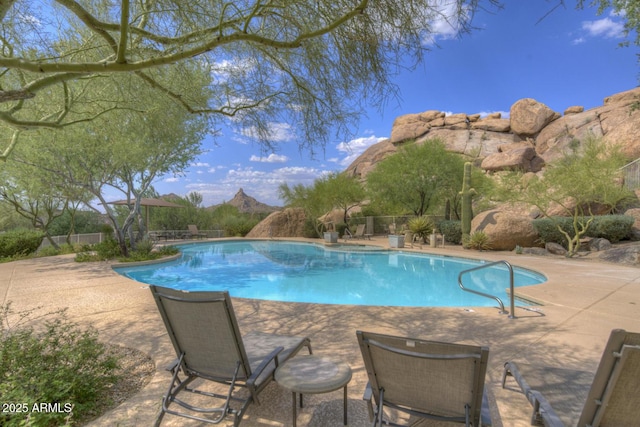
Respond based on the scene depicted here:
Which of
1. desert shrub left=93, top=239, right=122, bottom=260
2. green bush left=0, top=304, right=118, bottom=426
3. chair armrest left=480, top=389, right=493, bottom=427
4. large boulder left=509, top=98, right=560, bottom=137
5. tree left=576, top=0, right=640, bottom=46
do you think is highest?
large boulder left=509, top=98, right=560, bottom=137

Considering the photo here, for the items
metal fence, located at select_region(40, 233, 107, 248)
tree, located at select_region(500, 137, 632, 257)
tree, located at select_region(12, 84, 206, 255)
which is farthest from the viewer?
metal fence, located at select_region(40, 233, 107, 248)

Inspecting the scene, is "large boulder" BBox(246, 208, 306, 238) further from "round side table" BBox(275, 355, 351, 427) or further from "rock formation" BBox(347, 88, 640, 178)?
"round side table" BBox(275, 355, 351, 427)

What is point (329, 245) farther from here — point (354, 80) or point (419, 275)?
point (354, 80)

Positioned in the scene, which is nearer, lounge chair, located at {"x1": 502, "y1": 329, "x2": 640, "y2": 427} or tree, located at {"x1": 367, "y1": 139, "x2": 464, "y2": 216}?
lounge chair, located at {"x1": 502, "y1": 329, "x2": 640, "y2": 427}

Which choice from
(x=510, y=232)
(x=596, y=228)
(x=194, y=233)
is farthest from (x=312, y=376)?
(x=194, y=233)

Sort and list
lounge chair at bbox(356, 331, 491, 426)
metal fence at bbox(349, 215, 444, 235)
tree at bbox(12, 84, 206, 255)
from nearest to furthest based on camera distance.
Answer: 1. lounge chair at bbox(356, 331, 491, 426)
2. tree at bbox(12, 84, 206, 255)
3. metal fence at bbox(349, 215, 444, 235)

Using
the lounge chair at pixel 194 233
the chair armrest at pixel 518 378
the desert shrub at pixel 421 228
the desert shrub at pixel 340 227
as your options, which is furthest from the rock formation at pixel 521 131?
the chair armrest at pixel 518 378

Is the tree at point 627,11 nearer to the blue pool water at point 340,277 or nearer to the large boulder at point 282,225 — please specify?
the blue pool water at point 340,277

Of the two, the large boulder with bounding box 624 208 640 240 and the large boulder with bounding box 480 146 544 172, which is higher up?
the large boulder with bounding box 480 146 544 172

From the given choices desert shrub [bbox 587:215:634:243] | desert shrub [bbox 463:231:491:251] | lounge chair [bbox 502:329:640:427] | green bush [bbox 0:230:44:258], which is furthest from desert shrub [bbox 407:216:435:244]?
green bush [bbox 0:230:44:258]

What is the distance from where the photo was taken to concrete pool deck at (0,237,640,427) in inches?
90.6

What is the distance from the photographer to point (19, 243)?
11492mm

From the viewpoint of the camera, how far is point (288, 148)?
4801 millimetres

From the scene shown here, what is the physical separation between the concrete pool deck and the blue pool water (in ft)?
5.43
